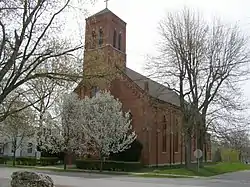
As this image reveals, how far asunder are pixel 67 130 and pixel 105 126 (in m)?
4.96

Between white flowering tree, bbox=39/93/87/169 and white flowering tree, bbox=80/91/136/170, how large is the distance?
1089 mm

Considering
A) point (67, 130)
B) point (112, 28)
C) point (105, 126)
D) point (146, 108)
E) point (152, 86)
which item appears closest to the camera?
point (105, 126)

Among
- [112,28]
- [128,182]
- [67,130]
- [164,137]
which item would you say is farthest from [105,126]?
[112,28]

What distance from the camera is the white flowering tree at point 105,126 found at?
37688 millimetres

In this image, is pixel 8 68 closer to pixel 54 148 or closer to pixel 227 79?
pixel 227 79

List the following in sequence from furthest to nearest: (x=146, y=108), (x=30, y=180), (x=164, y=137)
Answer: (x=164, y=137), (x=146, y=108), (x=30, y=180)

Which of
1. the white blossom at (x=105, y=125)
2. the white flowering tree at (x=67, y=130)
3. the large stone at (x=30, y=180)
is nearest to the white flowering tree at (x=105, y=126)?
the white blossom at (x=105, y=125)

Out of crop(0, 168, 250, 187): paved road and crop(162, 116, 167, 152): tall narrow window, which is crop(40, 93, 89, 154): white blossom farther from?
crop(0, 168, 250, 187): paved road

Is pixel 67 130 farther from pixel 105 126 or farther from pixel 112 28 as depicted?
pixel 112 28

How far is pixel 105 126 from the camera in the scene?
125 ft

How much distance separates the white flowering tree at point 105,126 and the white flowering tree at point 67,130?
1.09m

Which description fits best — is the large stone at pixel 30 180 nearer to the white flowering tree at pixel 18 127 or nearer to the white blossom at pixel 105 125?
the white flowering tree at pixel 18 127

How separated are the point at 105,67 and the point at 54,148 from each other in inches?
1092

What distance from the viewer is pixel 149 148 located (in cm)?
4372
